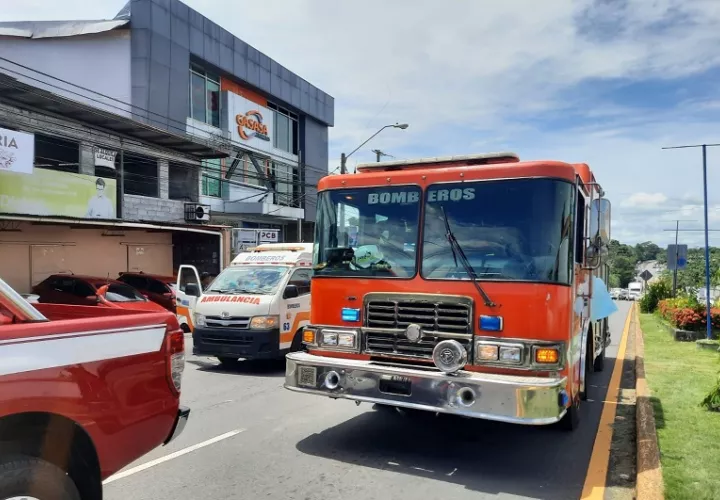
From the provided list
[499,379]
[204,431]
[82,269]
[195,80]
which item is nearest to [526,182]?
[499,379]

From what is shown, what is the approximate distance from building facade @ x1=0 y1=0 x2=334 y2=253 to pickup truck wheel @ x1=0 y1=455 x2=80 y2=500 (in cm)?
1696

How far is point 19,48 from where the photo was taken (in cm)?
2528

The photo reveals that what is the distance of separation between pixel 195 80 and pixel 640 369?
24.0 metres

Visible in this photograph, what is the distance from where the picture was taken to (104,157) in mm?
20438

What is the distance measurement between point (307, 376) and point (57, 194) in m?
14.2

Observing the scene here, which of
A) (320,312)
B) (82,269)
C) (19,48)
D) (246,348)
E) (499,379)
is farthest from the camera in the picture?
Answer: (19,48)

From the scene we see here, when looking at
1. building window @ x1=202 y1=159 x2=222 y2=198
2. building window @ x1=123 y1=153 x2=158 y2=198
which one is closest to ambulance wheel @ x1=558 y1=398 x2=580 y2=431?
building window @ x1=123 y1=153 x2=158 y2=198

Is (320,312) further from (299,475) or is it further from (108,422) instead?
(108,422)

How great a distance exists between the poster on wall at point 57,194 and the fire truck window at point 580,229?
14777 mm

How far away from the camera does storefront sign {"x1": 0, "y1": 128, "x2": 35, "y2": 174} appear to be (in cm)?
1488

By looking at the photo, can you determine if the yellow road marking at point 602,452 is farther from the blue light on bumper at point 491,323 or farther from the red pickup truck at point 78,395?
the red pickup truck at point 78,395

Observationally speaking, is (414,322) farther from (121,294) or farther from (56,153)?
(56,153)

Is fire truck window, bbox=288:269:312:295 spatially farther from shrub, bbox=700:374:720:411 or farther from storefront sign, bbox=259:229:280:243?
storefront sign, bbox=259:229:280:243

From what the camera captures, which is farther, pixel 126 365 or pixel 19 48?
pixel 19 48
